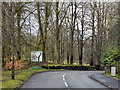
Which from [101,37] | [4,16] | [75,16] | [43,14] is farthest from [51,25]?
[4,16]

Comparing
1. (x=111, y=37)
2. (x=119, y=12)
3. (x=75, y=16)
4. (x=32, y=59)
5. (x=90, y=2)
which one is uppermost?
(x=90, y=2)

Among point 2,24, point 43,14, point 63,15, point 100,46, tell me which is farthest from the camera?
point 100,46

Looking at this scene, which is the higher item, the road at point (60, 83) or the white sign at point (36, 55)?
the white sign at point (36, 55)

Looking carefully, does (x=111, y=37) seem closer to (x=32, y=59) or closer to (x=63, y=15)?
(x=32, y=59)

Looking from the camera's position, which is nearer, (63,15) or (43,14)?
(43,14)

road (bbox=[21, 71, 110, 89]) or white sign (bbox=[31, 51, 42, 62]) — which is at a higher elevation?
white sign (bbox=[31, 51, 42, 62])

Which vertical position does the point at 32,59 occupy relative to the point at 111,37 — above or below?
below

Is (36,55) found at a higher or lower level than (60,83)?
higher

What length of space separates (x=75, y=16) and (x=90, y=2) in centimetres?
511

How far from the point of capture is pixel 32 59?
110 ft

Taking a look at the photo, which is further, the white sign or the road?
the white sign

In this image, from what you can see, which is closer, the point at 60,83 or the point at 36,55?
the point at 60,83

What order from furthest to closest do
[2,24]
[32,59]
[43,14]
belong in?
1. [43,14]
2. [32,59]
3. [2,24]

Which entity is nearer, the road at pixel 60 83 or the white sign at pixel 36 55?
the road at pixel 60 83
